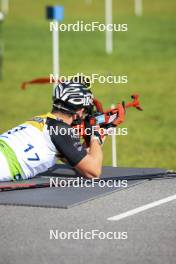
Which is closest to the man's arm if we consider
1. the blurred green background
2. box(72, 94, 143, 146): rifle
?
box(72, 94, 143, 146): rifle

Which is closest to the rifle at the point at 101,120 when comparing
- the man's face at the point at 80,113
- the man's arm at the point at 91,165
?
the man's face at the point at 80,113

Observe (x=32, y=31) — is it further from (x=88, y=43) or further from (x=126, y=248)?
(x=126, y=248)

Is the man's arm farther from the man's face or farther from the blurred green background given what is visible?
the blurred green background

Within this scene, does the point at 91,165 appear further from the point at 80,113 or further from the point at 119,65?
the point at 119,65

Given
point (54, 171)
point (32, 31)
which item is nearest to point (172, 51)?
point (32, 31)

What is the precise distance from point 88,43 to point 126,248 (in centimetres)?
2728

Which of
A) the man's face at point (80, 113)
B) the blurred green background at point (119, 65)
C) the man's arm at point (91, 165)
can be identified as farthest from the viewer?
the blurred green background at point (119, 65)

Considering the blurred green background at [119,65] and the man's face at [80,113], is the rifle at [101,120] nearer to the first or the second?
the man's face at [80,113]

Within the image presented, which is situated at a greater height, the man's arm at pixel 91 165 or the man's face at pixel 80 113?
the man's face at pixel 80 113

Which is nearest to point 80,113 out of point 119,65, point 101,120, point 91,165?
point 101,120

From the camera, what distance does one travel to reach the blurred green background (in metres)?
19.3

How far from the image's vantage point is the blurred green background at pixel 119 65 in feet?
63.4

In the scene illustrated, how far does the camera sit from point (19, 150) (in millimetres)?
11805

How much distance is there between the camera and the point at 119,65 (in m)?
30.4
